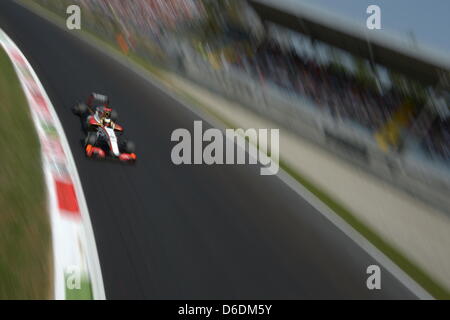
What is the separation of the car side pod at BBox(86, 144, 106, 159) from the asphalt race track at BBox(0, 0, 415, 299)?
0.13 metres

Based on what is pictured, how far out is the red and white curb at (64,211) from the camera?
4516 mm

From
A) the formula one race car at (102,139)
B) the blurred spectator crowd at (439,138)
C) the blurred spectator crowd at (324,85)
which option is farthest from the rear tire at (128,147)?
the blurred spectator crowd at (439,138)

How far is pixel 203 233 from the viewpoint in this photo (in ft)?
19.7

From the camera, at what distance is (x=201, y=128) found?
419 inches

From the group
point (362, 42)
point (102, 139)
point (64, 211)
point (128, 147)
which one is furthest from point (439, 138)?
point (64, 211)

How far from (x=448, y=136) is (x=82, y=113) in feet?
20.4

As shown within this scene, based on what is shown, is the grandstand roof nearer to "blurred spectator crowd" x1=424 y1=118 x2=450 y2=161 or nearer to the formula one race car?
"blurred spectator crowd" x1=424 y1=118 x2=450 y2=161

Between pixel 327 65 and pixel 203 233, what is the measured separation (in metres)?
6.81

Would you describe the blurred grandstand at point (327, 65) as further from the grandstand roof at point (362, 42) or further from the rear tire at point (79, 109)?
the rear tire at point (79, 109)

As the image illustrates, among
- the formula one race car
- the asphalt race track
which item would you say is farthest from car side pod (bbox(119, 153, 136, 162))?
the asphalt race track

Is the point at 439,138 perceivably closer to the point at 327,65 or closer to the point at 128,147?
the point at 327,65

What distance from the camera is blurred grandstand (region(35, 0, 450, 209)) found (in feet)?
29.8

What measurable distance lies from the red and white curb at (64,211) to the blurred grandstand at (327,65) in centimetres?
522

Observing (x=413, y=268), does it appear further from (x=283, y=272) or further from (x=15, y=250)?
(x=15, y=250)
